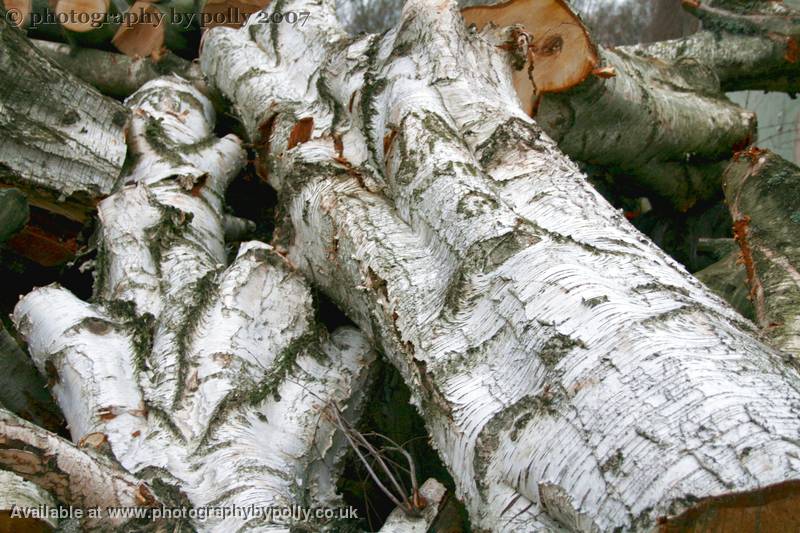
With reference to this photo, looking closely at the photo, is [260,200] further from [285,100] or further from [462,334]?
[462,334]

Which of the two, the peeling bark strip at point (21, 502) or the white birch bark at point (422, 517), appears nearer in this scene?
the peeling bark strip at point (21, 502)

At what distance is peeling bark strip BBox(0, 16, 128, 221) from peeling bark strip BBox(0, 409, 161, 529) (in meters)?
1.23

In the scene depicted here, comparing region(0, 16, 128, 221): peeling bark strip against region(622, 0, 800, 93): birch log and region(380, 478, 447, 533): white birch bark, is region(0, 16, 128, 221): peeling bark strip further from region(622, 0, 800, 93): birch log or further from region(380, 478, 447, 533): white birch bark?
region(622, 0, 800, 93): birch log

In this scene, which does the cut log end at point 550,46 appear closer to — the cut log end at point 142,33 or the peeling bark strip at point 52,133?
the peeling bark strip at point 52,133

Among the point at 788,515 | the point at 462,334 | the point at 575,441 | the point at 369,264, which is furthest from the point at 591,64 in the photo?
the point at 788,515

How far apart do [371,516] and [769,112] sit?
5.05 m

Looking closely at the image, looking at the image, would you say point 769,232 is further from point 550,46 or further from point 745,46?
point 745,46

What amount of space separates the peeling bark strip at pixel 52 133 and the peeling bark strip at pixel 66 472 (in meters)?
1.23

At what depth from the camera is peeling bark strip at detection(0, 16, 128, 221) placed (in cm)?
228

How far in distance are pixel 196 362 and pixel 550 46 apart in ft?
5.55

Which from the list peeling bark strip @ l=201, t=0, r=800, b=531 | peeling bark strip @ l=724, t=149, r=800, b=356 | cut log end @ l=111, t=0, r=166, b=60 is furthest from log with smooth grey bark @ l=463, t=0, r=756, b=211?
cut log end @ l=111, t=0, r=166, b=60

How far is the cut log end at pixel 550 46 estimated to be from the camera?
260 cm

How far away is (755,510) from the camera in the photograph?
32.7 inches

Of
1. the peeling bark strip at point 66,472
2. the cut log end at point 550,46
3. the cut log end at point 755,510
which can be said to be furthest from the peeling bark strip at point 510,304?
the peeling bark strip at point 66,472
